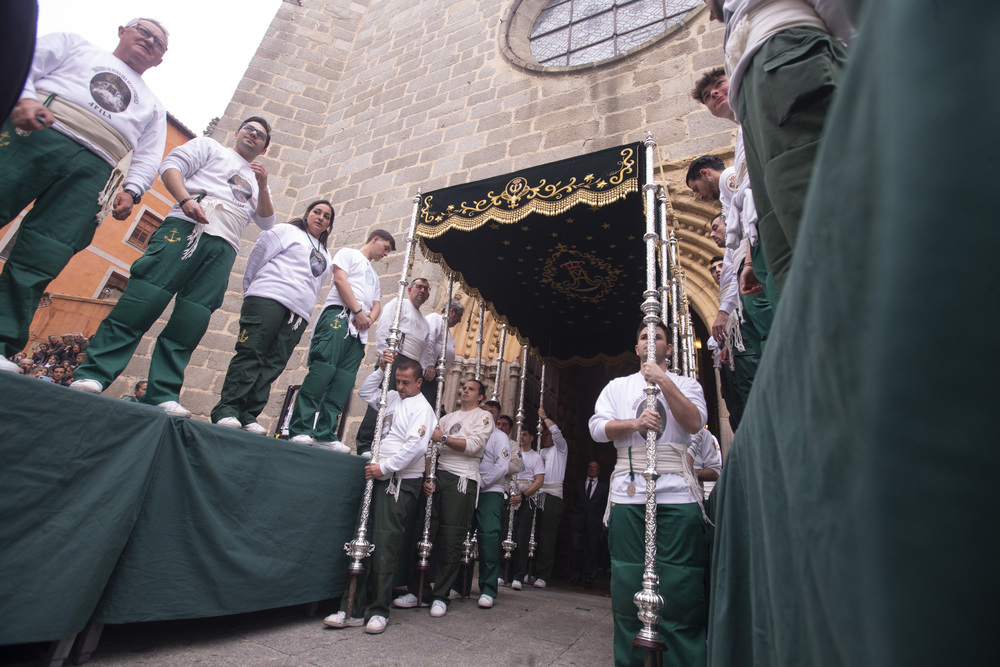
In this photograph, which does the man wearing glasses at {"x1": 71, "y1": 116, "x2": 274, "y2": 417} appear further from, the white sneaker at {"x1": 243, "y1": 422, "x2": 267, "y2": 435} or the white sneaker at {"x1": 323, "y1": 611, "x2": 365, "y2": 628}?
the white sneaker at {"x1": 323, "y1": 611, "x2": 365, "y2": 628}

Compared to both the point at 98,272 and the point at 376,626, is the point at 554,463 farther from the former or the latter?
the point at 98,272

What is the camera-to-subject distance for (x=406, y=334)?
4203 mm

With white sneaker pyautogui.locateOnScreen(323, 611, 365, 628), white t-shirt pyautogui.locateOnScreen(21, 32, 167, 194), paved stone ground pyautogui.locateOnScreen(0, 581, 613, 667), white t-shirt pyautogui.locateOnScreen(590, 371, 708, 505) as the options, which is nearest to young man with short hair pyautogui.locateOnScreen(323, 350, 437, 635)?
white sneaker pyautogui.locateOnScreen(323, 611, 365, 628)

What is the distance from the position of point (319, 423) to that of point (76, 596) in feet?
5.51

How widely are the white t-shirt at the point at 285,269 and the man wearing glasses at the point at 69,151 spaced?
755mm

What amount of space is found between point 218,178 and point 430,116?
528cm

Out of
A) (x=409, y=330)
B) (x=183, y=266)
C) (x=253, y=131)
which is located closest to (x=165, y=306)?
(x=183, y=266)

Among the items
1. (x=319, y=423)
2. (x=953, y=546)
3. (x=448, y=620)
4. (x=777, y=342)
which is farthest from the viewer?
(x=319, y=423)

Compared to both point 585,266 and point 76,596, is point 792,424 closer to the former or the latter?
point 76,596

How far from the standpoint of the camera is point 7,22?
71cm

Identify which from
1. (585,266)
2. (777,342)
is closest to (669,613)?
(777,342)

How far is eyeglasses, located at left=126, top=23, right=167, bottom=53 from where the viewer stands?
103 inches

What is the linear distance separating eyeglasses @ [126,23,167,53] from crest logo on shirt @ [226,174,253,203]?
70 centimetres

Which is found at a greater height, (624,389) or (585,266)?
(585,266)
